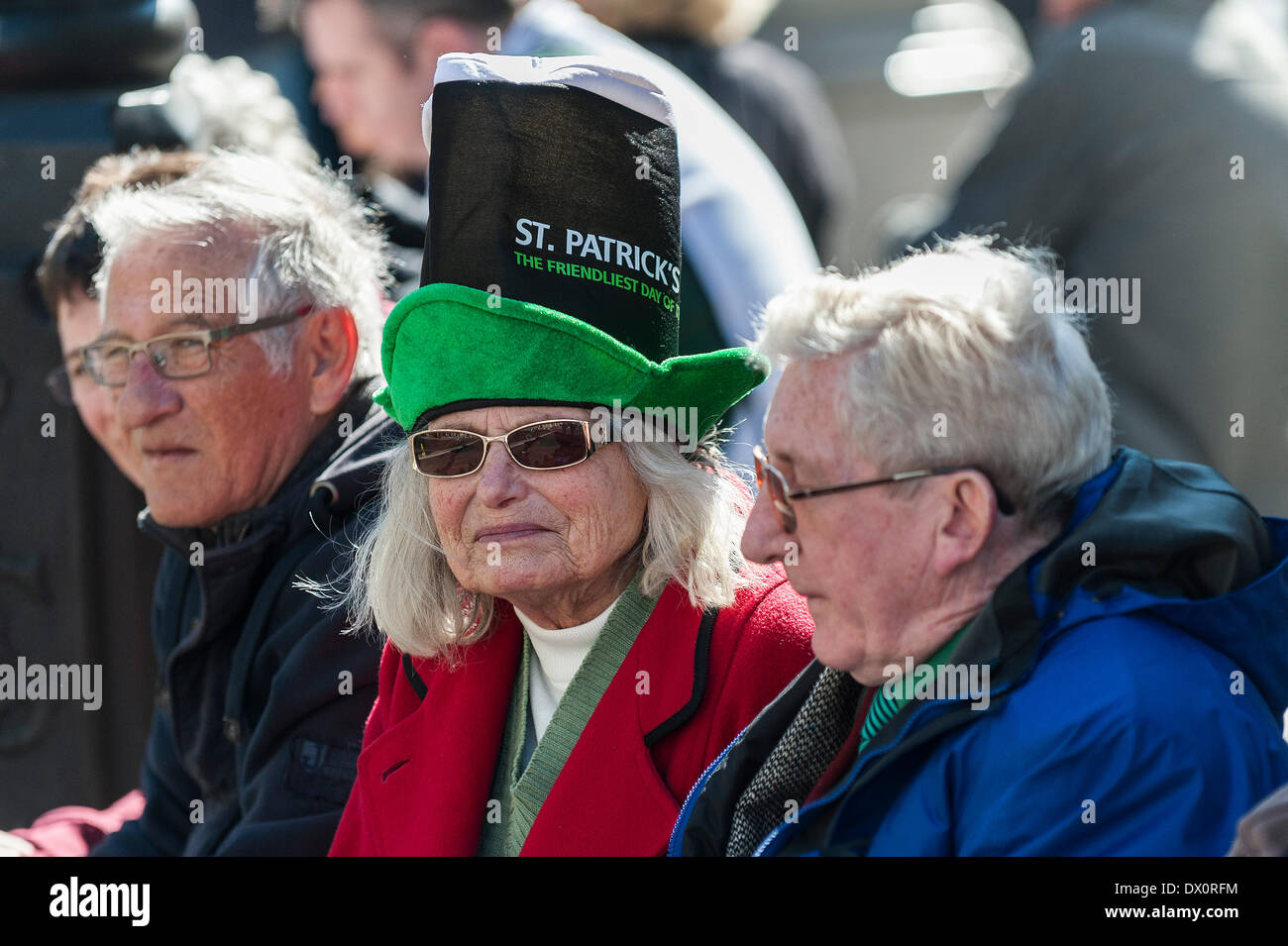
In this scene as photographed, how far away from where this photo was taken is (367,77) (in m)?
4.66

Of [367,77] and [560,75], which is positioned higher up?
[367,77]

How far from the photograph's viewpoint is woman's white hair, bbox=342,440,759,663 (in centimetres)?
263

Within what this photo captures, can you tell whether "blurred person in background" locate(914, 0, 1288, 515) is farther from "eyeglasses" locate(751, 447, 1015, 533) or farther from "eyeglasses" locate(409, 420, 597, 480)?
"eyeglasses" locate(751, 447, 1015, 533)

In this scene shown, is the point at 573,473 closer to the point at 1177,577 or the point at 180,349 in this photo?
the point at 1177,577

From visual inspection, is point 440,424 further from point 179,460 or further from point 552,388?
point 179,460

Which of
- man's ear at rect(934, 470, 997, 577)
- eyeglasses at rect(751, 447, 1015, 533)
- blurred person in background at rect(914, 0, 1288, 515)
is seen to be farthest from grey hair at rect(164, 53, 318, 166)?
man's ear at rect(934, 470, 997, 577)

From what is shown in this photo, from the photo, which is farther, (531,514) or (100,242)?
(100,242)

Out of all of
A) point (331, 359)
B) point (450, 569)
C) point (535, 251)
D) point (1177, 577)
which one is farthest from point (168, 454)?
point (1177, 577)

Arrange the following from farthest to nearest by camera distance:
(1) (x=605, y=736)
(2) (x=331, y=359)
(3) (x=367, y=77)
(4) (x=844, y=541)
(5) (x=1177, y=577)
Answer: (3) (x=367, y=77) → (2) (x=331, y=359) → (1) (x=605, y=736) → (4) (x=844, y=541) → (5) (x=1177, y=577)

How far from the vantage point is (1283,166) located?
4262 mm

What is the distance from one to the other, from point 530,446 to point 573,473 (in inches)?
3.5

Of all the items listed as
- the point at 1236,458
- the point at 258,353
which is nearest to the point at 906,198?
the point at 1236,458

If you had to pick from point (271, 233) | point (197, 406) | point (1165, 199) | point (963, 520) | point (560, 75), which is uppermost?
point (1165, 199)

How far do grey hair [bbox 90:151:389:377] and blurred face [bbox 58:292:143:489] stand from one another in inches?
9.3
